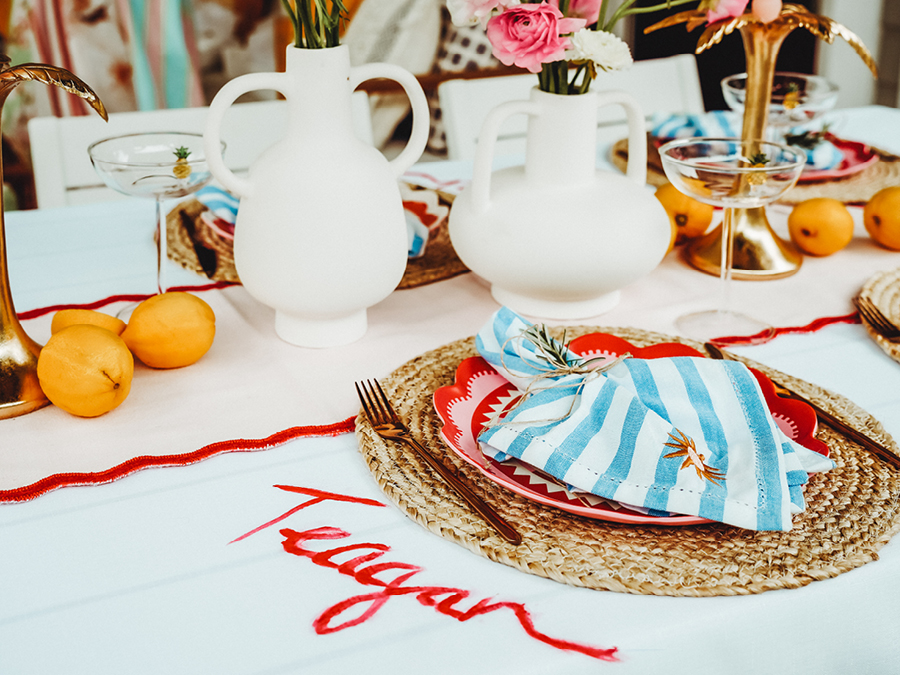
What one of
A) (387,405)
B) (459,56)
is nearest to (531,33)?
(387,405)

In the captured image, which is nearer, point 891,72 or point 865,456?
point 865,456

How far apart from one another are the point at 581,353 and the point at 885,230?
20.3 inches

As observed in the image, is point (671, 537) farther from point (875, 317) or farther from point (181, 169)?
point (181, 169)

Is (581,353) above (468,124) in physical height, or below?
below

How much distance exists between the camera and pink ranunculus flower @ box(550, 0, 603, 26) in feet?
2.50

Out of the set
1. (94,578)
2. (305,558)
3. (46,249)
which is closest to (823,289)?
(305,558)

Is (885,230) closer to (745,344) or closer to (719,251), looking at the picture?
(719,251)

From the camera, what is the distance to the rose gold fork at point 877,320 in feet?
2.57

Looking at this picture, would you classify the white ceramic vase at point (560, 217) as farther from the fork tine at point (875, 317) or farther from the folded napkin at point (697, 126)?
the folded napkin at point (697, 126)

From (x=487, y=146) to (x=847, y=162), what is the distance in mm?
704

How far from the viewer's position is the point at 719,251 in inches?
39.0

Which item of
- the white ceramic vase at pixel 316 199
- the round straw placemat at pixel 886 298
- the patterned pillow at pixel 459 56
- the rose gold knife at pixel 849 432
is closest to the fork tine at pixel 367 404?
the white ceramic vase at pixel 316 199

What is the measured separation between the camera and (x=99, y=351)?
0.64 m

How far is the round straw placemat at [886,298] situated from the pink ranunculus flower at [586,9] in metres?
0.40
